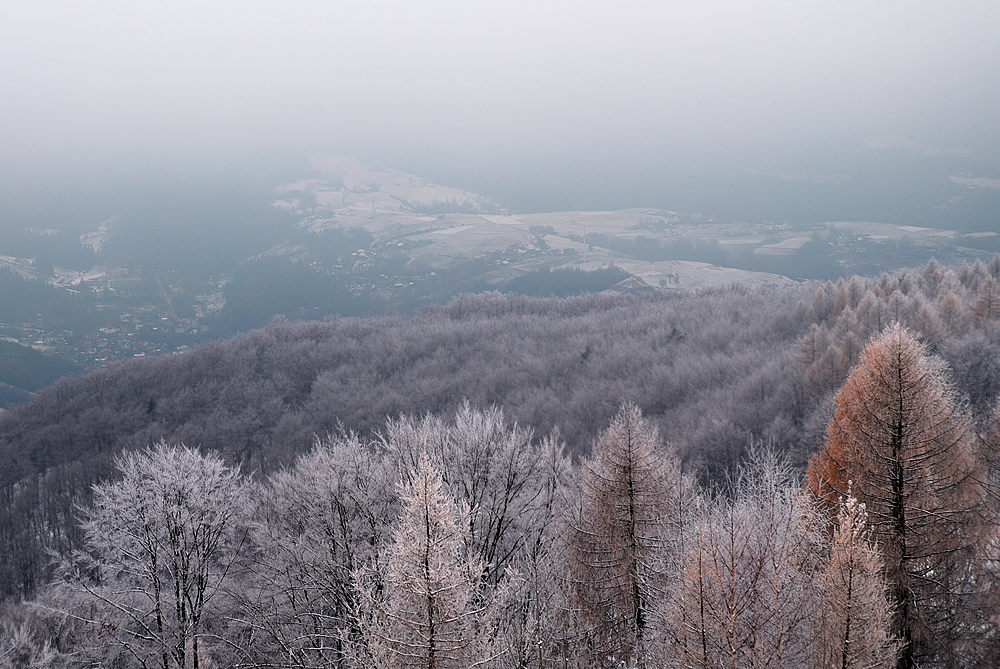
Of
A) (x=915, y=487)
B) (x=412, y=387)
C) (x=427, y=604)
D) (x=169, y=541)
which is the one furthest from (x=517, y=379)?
(x=427, y=604)

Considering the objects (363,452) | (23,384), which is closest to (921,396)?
(363,452)

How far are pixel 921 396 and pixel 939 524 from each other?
3258mm

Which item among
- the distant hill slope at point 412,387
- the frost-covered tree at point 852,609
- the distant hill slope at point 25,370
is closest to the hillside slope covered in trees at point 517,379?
the distant hill slope at point 412,387

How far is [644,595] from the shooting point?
18.1 meters

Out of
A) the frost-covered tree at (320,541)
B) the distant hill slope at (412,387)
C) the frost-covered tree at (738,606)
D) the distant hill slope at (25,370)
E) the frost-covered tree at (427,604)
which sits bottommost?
the distant hill slope at (25,370)

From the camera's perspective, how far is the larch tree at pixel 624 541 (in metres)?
18.1

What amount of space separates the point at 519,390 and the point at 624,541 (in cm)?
6117

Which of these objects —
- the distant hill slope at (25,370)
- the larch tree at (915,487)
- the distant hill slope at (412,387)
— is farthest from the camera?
the distant hill slope at (25,370)

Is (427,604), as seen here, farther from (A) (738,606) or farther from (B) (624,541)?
(B) (624,541)

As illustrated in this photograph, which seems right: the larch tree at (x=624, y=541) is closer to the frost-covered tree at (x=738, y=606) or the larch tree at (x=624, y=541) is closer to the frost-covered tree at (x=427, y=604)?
the frost-covered tree at (x=738, y=606)

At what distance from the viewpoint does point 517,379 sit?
82188 millimetres

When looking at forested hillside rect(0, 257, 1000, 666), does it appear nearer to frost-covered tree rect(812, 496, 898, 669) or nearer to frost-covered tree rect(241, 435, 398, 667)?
frost-covered tree rect(241, 435, 398, 667)

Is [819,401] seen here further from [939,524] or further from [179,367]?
[179,367]

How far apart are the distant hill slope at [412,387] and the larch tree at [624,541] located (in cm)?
2946
